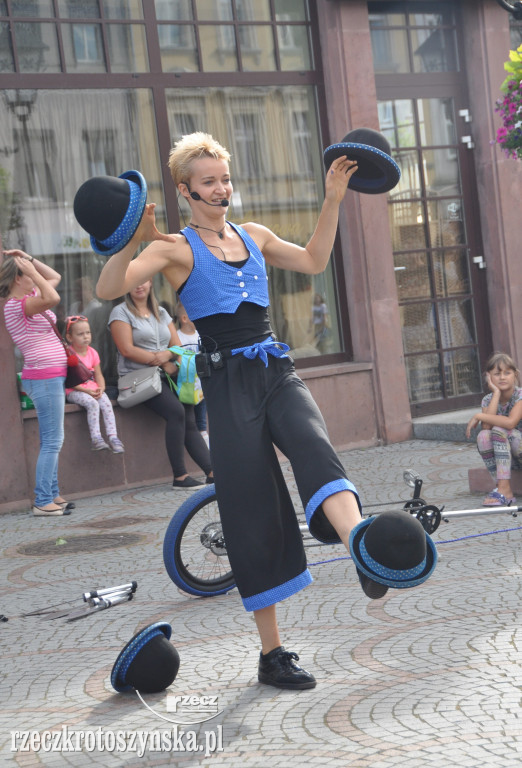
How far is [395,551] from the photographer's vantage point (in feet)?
10.8

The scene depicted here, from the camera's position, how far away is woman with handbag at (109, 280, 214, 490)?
9.20 metres

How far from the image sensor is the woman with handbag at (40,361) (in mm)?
→ 8461

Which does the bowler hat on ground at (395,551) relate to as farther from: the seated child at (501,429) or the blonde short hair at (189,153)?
the seated child at (501,429)

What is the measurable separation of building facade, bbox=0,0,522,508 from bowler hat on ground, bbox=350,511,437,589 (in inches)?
242

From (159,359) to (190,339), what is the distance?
0.63m

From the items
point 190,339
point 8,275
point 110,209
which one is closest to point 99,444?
point 190,339

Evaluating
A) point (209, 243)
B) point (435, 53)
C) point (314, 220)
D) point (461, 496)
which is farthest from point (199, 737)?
point (435, 53)

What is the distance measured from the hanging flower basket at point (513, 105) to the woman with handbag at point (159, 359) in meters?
3.19

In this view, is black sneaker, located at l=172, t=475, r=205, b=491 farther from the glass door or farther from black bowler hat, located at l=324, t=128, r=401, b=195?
black bowler hat, located at l=324, t=128, r=401, b=195

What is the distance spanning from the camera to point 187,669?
4281mm

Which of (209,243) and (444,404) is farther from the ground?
(209,243)

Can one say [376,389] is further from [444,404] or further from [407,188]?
[407,188]

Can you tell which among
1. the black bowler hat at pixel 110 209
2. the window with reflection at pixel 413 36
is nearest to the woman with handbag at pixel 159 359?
the window with reflection at pixel 413 36

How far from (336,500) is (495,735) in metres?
0.89
